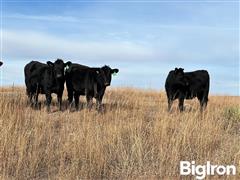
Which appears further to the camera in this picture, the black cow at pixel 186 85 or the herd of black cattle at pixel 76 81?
the black cow at pixel 186 85

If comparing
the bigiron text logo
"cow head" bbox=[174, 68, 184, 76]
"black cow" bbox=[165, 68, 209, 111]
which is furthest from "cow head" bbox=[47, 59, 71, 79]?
the bigiron text logo

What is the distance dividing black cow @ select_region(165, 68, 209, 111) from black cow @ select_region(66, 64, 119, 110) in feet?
10.6

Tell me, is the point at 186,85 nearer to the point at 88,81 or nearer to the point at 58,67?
the point at 88,81

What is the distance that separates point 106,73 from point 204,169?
8127 mm

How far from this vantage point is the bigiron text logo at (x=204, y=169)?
311 inches

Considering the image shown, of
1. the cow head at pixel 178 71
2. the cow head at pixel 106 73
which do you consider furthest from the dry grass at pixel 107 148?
the cow head at pixel 178 71

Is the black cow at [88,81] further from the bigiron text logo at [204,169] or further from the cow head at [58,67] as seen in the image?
the bigiron text logo at [204,169]

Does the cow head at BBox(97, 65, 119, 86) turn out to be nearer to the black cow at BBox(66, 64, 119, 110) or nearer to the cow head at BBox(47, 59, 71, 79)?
the black cow at BBox(66, 64, 119, 110)

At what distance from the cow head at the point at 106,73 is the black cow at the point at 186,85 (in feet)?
9.87

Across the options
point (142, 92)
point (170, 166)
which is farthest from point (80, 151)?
point (142, 92)

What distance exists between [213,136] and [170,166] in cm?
229

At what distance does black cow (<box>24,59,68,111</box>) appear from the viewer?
1540cm

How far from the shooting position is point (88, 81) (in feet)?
52.5

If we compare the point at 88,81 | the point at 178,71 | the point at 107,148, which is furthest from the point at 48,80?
the point at 107,148
